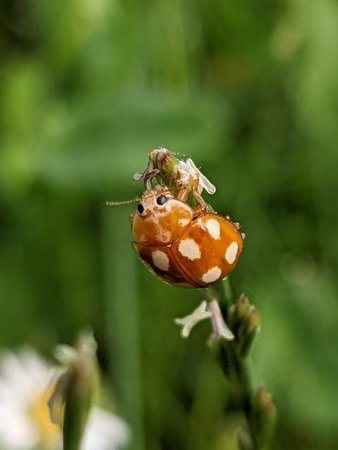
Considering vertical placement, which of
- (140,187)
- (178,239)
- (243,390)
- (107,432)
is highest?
(140,187)

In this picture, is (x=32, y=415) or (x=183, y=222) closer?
(x=183, y=222)

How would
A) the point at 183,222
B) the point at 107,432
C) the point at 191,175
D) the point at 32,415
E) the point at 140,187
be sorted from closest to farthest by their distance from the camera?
the point at 191,175
the point at 183,222
the point at 107,432
the point at 32,415
the point at 140,187

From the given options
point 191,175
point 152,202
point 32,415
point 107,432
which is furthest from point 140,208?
point 32,415

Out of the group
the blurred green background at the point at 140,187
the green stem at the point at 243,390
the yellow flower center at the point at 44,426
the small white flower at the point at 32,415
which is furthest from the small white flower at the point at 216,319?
the blurred green background at the point at 140,187

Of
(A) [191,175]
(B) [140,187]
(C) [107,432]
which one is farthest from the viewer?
(B) [140,187]

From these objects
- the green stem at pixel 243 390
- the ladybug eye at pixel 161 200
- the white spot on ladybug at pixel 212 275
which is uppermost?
the ladybug eye at pixel 161 200

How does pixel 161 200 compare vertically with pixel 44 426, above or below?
below

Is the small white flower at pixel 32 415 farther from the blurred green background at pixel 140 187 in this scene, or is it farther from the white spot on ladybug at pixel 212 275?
the white spot on ladybug at pixel 212 275

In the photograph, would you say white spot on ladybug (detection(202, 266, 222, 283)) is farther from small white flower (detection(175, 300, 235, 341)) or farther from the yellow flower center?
the yellow flower center

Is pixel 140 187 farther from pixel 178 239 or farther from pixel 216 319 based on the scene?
pixel 216 319
